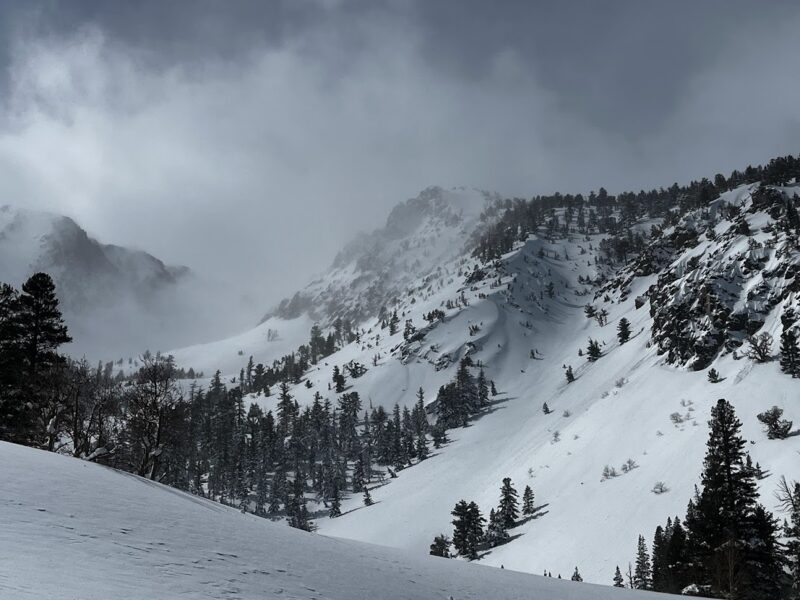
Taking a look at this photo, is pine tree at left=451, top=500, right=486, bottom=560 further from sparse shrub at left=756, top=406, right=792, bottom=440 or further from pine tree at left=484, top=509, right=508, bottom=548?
sparse shrub at left=756, top=406, right=792, bottom=440

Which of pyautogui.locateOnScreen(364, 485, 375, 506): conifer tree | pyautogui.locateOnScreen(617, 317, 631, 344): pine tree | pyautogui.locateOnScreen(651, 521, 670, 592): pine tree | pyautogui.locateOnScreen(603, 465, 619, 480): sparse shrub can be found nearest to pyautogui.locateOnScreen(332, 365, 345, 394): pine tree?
pyautogui.locateOnScreen(364, 485, 375, 506): conifer tree

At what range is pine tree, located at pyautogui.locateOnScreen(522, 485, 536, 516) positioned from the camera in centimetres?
7194

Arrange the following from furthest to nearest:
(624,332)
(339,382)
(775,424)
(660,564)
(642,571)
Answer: (339,382), (624,332), (775,424), (642,571), (660,564)

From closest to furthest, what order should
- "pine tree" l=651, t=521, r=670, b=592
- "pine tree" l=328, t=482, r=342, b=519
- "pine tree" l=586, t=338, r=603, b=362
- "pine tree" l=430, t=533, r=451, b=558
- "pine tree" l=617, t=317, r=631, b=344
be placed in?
"pine tree" l=651, t=521, r=670, b=592 < "pine tree" l=430, t=533, r=451, b=558 < "pine tree" l=328, t=482, r=342, b=519 < "pine tree" l=617, t=317, r=631, b=344 < "pine tree" l=586, t=338, r=603, b=362

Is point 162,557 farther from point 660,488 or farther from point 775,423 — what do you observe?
point 775,423

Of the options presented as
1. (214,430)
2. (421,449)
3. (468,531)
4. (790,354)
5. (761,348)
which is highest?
(761,348)

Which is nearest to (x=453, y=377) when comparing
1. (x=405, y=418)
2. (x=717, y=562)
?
(x=405, y=418)

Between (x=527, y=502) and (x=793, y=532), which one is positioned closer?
(x=793, y=532)

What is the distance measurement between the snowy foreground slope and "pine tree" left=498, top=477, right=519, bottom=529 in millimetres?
56399

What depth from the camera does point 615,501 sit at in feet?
193

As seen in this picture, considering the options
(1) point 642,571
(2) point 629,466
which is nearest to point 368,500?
(2) point 629,466

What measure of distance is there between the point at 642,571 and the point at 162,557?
153 ft

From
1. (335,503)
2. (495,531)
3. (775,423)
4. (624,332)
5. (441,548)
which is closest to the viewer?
(775,423)

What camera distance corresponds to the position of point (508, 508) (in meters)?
72.2
